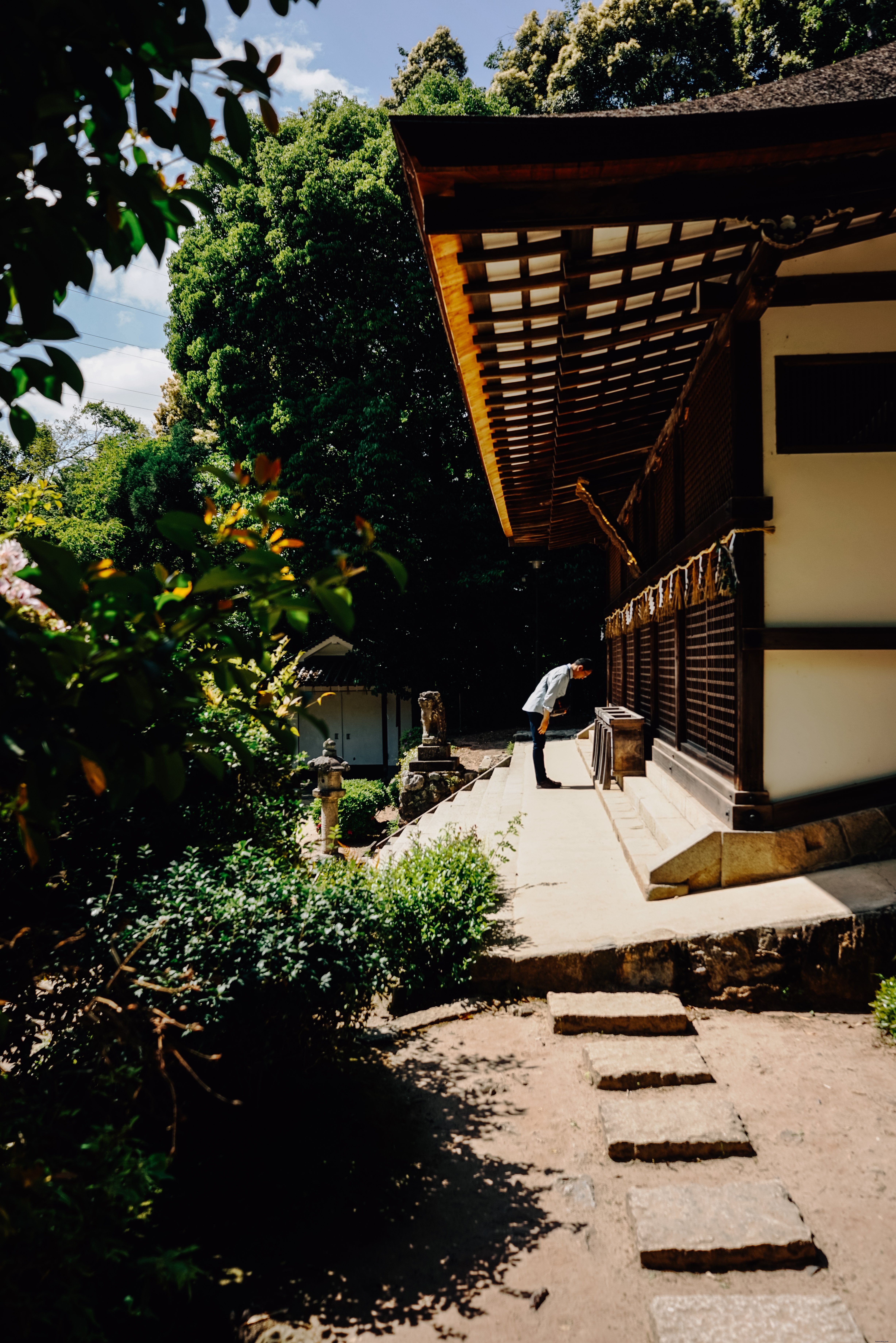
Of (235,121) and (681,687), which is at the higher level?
(235,121)

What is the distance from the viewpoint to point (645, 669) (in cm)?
1117

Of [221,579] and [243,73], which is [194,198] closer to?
[243,73]

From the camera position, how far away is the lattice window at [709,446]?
5883 mm

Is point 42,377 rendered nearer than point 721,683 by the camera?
Yes

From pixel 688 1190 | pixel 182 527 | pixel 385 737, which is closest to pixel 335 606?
pixel 182 527

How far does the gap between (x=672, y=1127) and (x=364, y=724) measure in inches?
807

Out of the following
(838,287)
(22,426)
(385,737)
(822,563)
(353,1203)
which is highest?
(838,287)

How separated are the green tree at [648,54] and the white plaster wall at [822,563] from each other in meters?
→ 20.3

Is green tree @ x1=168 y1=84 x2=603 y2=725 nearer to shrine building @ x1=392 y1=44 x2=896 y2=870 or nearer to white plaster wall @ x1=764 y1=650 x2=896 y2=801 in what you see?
shrine building @ x1=392 y1=44 x2=896 y2=870

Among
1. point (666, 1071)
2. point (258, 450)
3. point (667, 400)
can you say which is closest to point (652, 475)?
point (667, 400)

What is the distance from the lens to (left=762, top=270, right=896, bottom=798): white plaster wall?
5.39 m

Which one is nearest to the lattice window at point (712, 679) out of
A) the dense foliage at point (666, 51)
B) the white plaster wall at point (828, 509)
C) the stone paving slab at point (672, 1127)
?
the white plaster wall at point (828, 509)

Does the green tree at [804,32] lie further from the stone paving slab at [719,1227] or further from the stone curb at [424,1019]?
the stone paving slab at [719,1227]

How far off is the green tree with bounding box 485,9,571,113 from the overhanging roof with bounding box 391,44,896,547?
853 inches
